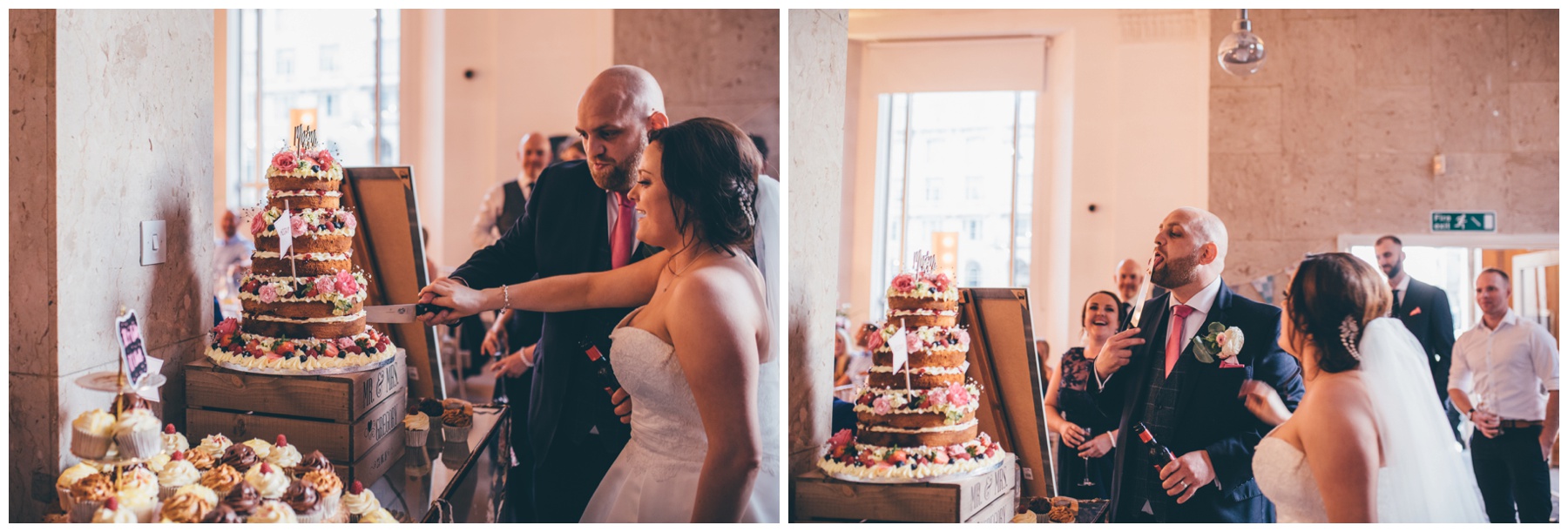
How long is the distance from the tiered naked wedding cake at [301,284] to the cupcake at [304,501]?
1.37ft

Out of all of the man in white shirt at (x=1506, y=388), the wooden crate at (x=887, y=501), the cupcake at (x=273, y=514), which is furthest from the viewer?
the man in white shirt at (x=1506, y=388)

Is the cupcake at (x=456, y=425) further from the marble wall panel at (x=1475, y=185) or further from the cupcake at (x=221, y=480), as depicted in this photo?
the marble wall panel at (x=1475, y=185)

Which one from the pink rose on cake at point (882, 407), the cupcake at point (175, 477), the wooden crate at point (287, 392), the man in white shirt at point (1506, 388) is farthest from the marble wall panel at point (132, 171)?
the man in white shirt at point (1506, 388)

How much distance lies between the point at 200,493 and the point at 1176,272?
2.70m

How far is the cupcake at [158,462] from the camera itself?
2.61 metres

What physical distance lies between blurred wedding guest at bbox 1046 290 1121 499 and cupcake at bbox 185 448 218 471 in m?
2.56

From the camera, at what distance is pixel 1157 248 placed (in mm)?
3152

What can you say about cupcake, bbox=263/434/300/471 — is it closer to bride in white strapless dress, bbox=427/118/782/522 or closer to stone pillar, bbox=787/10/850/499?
bride in white strapless dress, bbox=427/118/782/522

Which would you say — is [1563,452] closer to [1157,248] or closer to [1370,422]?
[1370,422]

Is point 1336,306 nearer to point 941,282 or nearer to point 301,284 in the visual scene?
point 941,282

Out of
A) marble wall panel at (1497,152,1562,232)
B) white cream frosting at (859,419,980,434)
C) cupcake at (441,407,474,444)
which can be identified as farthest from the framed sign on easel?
marble wall panel at (1497,152,1562,232)

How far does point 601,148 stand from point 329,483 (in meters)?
1.10

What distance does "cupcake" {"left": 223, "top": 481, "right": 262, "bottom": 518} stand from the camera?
7.90 ft
